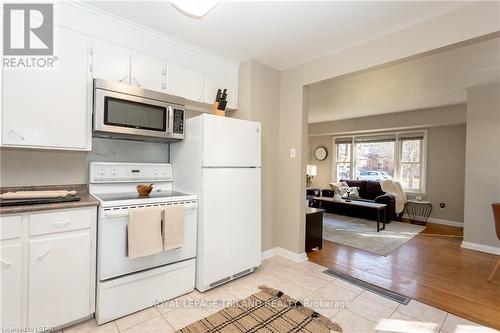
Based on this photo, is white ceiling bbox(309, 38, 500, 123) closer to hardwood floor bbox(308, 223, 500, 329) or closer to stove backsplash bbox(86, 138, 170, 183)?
stove backsplash bbox(86, 138, 170, 183)

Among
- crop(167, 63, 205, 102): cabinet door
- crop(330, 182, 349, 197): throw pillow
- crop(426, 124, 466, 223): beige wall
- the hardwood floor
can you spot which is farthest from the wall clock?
crop(167, 63, 205, 102): cabinet door

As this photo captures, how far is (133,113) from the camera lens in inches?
86.9

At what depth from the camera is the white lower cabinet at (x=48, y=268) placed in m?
1.53

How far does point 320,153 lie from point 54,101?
7180mm

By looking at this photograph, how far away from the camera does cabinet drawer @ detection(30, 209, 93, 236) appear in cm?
161

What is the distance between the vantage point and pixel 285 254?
3.21 m

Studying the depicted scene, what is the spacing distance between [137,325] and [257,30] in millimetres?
2720

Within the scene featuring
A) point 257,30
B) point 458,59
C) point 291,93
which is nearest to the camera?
point 257,30

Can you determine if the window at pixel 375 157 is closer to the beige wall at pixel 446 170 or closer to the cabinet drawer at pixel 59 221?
the beige wall at pixel 446 170

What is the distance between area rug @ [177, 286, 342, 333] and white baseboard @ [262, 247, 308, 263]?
91 centimetres

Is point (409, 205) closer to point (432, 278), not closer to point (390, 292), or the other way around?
point (432, 278)

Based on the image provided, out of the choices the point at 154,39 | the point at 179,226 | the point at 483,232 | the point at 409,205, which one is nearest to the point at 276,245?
the point at 179,226

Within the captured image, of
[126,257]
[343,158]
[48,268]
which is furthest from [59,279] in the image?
[343,158]

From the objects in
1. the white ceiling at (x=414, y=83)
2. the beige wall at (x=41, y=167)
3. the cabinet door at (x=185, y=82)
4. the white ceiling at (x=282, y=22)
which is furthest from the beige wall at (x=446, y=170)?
the beige wall at (x=41, y=167)
